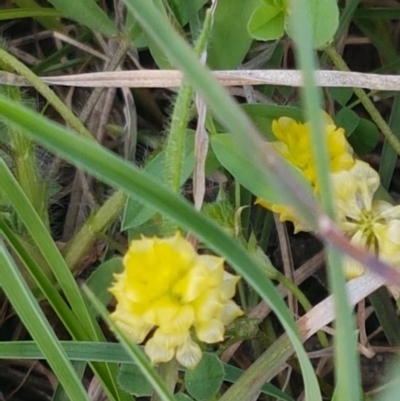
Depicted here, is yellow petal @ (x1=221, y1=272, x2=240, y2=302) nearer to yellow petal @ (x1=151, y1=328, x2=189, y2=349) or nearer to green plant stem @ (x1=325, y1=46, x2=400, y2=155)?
yellow petal @ (x1=151, y1=328, x2=189, y2=349)

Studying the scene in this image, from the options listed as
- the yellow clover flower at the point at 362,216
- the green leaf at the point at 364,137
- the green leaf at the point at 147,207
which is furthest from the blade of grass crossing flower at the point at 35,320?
the green leaf at the point at 364,137

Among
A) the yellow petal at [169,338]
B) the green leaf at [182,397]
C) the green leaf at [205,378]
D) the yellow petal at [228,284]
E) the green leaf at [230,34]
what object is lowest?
the green leaf at [182,397]

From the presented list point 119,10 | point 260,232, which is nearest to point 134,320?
point 260,232

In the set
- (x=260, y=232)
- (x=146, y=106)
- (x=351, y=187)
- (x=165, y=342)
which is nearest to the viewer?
(x=165, y=342)

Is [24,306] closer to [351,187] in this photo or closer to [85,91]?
[351,187]

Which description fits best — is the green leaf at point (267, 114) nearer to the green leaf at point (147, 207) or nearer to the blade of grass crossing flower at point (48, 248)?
the green leaf at point (147, 207)

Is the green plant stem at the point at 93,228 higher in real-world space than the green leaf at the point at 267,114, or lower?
lower
